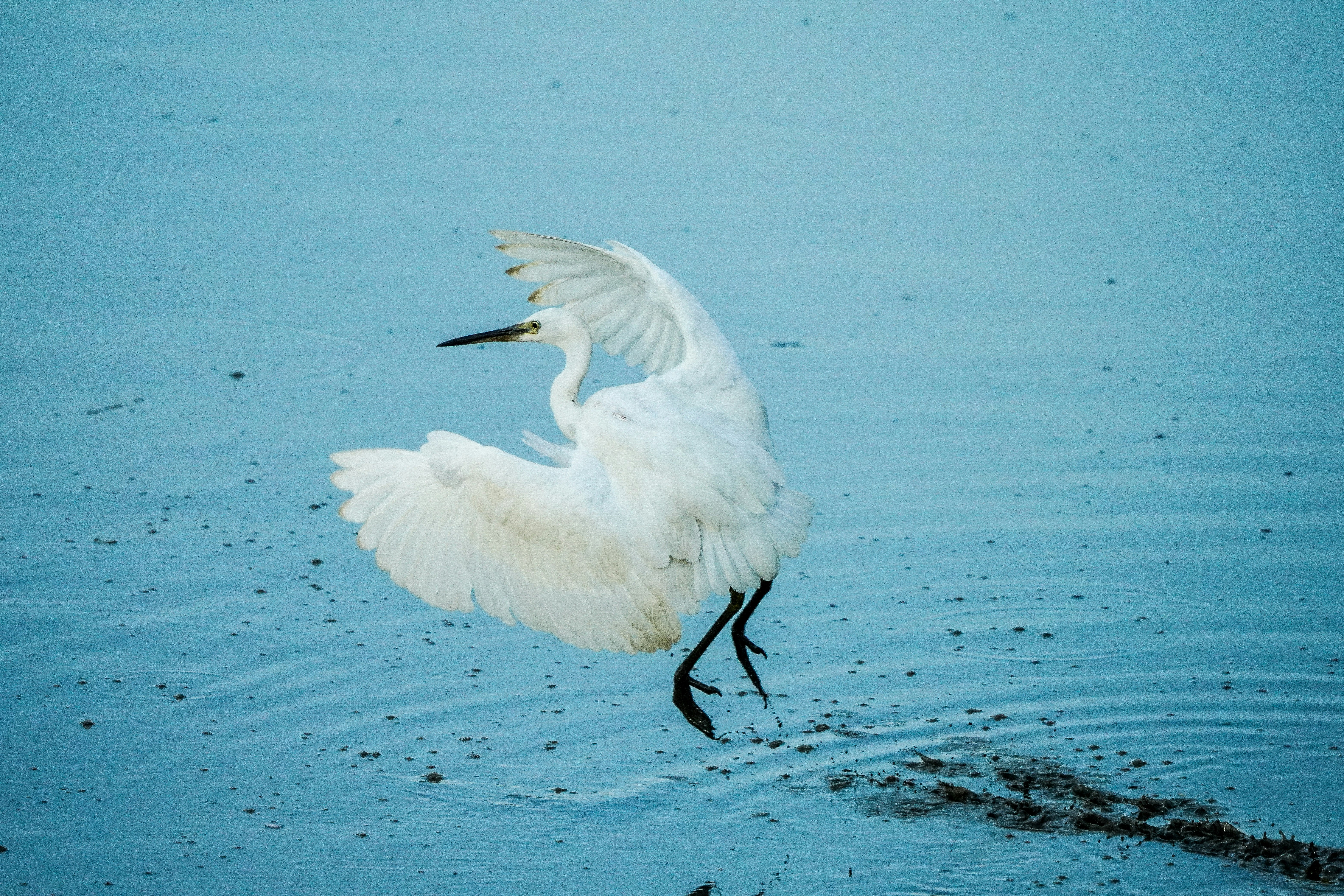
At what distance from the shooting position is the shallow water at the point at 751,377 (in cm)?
653

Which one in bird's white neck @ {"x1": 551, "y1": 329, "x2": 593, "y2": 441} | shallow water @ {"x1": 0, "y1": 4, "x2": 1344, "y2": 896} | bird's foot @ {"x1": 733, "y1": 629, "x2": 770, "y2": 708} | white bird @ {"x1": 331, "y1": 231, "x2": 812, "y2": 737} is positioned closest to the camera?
white bird @ {"x1": 331, "y1": 231, "x2": 812, "y2": 737}

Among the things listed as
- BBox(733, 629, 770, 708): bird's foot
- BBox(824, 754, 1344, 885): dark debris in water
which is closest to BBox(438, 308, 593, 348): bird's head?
BBox(733, 629, 770, 708): bird's foot

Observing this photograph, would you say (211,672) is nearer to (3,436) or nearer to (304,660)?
(304,660)

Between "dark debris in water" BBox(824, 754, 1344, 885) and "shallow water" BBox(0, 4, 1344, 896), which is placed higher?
"shallow water" BBox(0, 4, 1344, 896)

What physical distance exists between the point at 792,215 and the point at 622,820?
21.3 ft

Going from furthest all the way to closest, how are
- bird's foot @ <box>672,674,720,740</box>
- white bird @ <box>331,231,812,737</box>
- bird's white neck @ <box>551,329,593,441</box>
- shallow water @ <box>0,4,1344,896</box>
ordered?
1. bird's white neck @ <box>551,329,593,441</box>
2. bird's foot @ <box>672,674,720,740</box>
3. shallow water @ <box>0,4,1344,896</box>
4. white bird @ <box>331,231,812,737</box>

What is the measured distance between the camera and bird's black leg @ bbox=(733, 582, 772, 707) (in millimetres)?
7012

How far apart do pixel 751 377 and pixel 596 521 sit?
11.9ft

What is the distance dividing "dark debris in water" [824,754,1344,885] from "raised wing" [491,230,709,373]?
1871 mm

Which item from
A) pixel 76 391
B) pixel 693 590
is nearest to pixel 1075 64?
pixel 76 391

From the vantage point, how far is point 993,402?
9.79 m

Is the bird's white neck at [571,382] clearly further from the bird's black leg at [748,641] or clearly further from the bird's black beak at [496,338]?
the bird's black leg at [748,641]

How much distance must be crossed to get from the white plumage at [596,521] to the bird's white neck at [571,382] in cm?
51

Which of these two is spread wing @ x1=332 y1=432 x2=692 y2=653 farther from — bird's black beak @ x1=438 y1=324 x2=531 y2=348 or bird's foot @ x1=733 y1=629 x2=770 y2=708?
bird's black beak @ x1=438 y1=324 x2=531 y2=348
